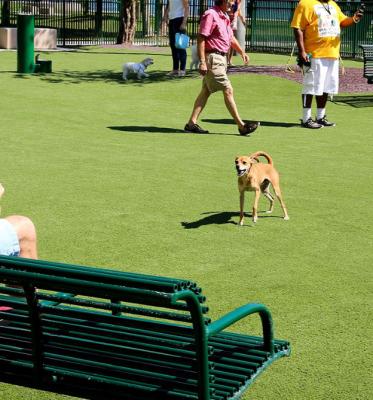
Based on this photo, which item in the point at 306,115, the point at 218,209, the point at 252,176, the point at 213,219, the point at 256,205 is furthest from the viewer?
the point at 306,115

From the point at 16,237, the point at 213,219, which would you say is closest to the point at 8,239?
the point at 16,237

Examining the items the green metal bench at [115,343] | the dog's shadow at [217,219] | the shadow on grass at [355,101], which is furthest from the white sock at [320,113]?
the green metal bench at [115,343]

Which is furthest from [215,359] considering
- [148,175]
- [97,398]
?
[148,175]

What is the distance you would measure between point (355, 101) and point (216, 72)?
18.4 feet

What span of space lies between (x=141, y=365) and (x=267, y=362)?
1.92ft

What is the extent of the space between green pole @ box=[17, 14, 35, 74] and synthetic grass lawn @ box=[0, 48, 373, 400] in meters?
3.14

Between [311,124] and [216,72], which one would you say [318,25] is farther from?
[216,72]

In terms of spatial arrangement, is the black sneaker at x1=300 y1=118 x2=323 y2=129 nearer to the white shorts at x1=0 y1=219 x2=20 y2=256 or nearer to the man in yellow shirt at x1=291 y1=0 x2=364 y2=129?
the man in yellow shirt at x1=291 y1=0 x2=364 y2=129

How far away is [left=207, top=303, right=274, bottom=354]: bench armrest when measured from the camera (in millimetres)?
3871

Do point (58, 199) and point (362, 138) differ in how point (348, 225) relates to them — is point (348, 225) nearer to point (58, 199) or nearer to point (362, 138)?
point (58, 199)

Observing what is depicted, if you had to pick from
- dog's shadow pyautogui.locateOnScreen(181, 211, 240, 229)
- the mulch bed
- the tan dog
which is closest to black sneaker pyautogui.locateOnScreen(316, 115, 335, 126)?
the mulch bed

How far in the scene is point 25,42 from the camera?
67.6ft

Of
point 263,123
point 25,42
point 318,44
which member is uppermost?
point 318,44

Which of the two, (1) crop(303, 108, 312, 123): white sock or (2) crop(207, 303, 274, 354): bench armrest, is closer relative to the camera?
(2) crop(207, 303, 274, 354): bench armrest
